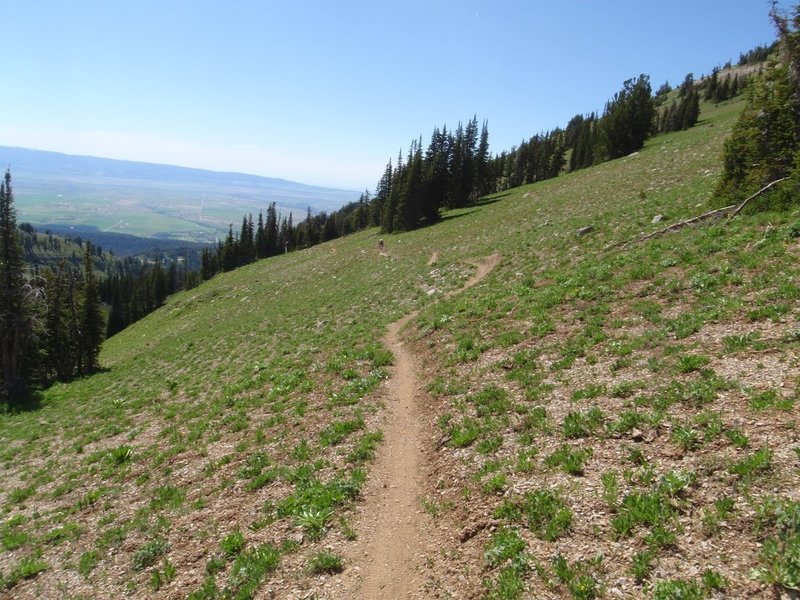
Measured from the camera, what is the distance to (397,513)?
1008cm

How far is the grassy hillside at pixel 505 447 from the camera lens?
724 centimetres

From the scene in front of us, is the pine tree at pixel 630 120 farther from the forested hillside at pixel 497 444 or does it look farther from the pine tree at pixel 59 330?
the pine tree at pixel 59 330

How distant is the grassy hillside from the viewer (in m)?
7.24

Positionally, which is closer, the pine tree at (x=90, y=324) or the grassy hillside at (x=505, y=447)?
the grassy hillside at (x=505, y=447)

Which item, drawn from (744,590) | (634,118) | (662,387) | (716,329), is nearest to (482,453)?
(662,387)

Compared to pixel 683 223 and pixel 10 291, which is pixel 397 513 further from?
pixel 10 291

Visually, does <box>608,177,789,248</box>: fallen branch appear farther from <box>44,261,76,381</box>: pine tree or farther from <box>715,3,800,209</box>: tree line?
<box>44,261,76,381</box>: pine tree

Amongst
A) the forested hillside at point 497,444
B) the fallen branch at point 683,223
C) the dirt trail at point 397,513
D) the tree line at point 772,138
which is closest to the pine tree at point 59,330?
the forested hillside at point 497,444

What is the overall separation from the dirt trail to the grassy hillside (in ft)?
1.27

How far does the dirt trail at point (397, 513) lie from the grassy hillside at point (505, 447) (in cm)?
39

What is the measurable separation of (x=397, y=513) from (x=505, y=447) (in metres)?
3.18

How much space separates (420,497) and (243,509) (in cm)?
481

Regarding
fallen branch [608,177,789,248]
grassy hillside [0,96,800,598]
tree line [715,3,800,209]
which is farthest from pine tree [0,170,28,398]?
tree line [715,3,800,209]

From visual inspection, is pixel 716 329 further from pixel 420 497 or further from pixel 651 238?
pixel 651 238
